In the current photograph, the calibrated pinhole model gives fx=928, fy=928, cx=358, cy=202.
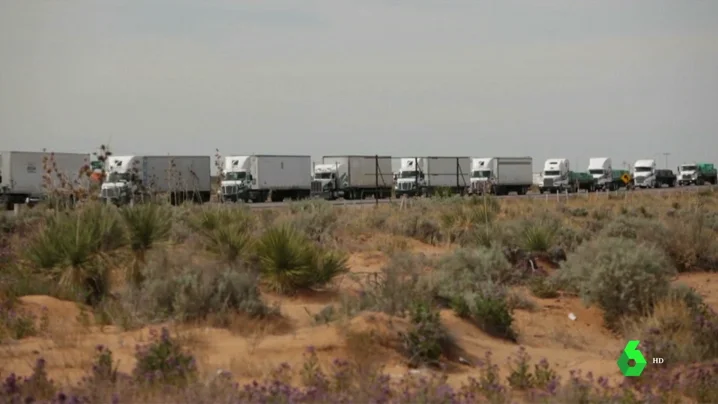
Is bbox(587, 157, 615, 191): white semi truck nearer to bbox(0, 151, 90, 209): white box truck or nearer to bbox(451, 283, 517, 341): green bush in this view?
bbox(0, 151, 90, 209): white box truck

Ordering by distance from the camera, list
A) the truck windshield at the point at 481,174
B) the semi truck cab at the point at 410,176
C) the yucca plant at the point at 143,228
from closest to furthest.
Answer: the yucca plant at the point at 143,228 < the semi truck cab at the point at 410,176 < the truck windshield at the point at 481,174

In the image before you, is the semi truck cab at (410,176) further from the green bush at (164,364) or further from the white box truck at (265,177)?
the green bush at (164,364)

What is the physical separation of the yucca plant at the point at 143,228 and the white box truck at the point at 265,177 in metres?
41.2

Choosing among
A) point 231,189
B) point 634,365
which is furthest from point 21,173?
point 634,365

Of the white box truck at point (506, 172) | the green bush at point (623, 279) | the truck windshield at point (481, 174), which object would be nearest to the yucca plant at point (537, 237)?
the green bush at point (623, 279)

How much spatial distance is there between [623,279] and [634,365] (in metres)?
6.15

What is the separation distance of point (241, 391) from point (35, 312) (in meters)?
5.99

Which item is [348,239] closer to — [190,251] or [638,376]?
[190,251]

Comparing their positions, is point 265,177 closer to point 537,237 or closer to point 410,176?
point 410,176

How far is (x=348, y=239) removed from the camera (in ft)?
83.4

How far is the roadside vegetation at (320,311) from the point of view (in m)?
9.67

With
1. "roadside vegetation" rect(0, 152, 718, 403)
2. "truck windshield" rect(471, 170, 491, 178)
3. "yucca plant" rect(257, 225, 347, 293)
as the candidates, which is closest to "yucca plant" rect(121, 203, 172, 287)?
"roadside vegetation" rect(0, 152, 718, 403)

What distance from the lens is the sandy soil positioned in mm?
11430

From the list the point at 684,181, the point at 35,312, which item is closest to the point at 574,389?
the point at 35,312
